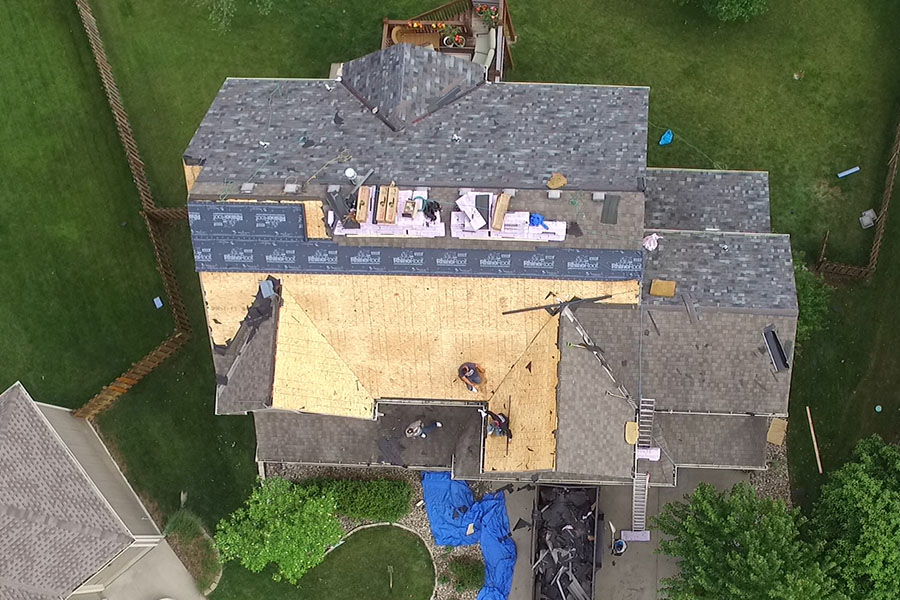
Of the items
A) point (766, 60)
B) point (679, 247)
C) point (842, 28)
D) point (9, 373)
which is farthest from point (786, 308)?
point (9, 373)

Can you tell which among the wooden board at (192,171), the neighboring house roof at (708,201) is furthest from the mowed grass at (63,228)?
the neighboring house roof at (708,201)

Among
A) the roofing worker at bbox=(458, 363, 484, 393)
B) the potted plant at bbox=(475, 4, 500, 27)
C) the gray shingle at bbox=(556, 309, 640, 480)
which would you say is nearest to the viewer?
the gray shingle at bbox=(556, 309, 640, 480)

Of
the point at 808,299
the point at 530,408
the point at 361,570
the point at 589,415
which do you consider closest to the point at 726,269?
the point at 808,299

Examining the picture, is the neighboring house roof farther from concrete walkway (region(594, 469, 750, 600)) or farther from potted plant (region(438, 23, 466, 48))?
concrete walkway (region(594, 469, 750, 600))

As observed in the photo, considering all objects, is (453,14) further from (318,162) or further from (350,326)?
(350,326)

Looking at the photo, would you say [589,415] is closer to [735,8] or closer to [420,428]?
[420,428]

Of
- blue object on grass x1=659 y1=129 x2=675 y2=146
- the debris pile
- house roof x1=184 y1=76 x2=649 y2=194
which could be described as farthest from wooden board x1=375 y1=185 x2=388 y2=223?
blue object on grass x1=659 y1=129 x2=675 y2=146
